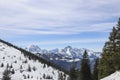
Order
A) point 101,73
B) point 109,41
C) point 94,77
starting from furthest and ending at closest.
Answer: point 94,77 → point 101,73 → point 109,41

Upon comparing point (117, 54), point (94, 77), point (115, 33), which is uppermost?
point (115, 33)

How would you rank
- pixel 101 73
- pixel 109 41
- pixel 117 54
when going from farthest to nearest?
pixel 101 73 < pixel 109 41 < pixel 117 54

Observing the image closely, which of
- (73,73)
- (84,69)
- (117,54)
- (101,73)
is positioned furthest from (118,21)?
(73,73)

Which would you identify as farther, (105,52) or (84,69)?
(84,69)

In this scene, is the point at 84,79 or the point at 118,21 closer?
the point at 118,21

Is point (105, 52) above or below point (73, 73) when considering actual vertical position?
above

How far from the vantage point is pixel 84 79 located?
72.5m

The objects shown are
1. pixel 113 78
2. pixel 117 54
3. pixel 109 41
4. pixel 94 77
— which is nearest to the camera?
pixel 113 78

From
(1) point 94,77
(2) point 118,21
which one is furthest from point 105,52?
(1) point 94,77

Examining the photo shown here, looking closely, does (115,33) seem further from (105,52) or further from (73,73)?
(73,73)

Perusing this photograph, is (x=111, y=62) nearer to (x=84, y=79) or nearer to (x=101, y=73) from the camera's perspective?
(x=101, y=73)

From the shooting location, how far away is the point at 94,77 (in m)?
89.1

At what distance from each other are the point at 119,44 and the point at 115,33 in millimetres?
2190

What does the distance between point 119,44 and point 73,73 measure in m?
45.7
